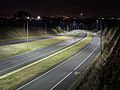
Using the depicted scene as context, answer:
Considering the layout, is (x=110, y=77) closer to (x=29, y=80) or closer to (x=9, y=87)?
(x=29, y=80)

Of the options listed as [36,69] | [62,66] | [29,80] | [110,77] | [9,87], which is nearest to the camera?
[110,77]

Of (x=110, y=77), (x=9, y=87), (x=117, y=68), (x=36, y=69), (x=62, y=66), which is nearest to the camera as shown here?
(x=110, y=77)

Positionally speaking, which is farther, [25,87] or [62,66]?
[62,66]

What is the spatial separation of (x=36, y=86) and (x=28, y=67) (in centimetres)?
766

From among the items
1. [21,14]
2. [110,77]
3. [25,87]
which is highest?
[21,14]

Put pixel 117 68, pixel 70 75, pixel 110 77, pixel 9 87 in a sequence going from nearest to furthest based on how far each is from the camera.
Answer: pixel 110 77, pixel 117 68, pixel 9 87, pixel 70 75

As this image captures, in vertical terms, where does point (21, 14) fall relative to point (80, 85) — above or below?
above

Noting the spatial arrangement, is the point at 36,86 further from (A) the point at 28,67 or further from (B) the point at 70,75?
(A) the point at 28,67

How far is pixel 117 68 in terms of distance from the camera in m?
15.2

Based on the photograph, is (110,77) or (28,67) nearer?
(110,77)

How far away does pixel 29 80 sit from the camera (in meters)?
18.3

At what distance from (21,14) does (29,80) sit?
4243 inches

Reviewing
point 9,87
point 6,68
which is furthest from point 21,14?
point 9,87

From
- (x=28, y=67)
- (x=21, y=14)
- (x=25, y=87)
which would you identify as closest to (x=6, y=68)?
(x=28, y=67)
